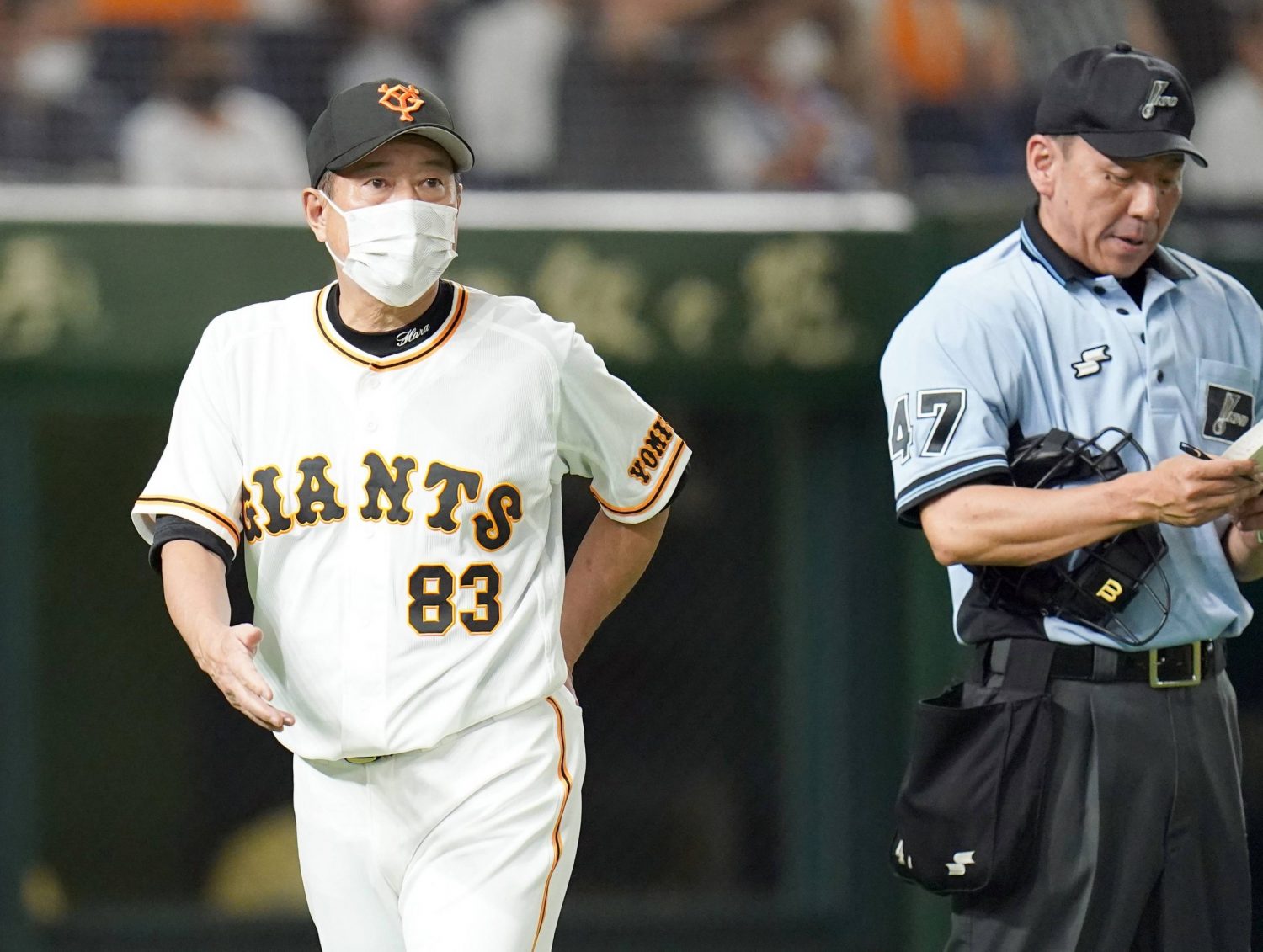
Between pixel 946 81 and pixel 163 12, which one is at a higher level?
pixel 163 12

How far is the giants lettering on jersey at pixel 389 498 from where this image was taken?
283 cm

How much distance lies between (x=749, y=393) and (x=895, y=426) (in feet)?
9.47

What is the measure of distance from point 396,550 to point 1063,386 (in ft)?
3.78

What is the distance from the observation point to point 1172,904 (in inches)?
Result: 117

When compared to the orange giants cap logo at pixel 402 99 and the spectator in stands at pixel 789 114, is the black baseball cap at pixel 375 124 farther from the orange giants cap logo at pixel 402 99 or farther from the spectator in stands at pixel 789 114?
the spectator in stands at pixel 789 114

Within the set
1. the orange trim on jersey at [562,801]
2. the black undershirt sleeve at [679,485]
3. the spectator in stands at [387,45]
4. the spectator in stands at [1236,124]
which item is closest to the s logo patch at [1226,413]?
the black undershirt sleeve at [679,485]

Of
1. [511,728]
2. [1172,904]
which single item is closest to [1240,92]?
[1172,904]

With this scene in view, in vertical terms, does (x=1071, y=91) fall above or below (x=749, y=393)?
above

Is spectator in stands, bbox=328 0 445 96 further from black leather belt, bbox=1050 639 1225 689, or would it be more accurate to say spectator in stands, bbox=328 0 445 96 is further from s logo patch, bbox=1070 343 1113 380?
black leather belt, bbox=1050 639 1225 689

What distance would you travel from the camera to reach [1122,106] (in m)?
3.03

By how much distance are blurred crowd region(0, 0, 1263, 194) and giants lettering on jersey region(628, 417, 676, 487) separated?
10.2ft

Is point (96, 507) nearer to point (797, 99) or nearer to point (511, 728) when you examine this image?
point (797, 99)

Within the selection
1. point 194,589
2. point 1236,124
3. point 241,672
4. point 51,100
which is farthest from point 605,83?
point 241,672

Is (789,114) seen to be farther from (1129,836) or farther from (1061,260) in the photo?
(1129,836)
